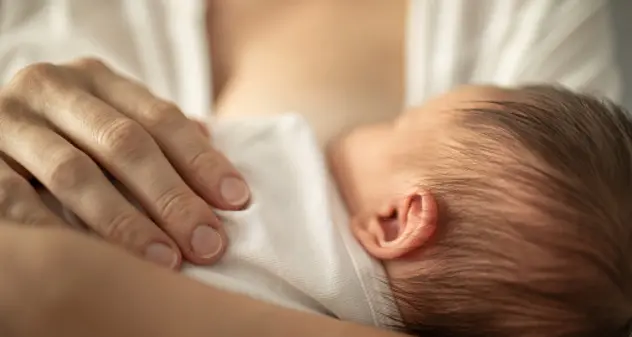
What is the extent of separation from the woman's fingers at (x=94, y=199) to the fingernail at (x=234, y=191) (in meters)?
0.07

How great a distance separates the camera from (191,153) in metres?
0.66

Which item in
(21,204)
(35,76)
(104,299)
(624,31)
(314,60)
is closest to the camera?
(104,299)

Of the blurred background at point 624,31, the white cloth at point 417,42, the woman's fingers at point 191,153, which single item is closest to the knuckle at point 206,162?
the woman's fingers at point 191,153

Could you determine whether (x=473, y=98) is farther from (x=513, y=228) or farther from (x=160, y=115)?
(x=160, y=115)

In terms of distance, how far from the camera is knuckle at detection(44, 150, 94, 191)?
1.98ft

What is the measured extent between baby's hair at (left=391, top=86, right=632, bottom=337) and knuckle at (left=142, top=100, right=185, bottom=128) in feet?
0.70

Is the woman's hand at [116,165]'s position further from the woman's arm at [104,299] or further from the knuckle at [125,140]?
the woman's arm at [104,299]

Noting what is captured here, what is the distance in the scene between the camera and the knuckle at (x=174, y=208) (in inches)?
24.4

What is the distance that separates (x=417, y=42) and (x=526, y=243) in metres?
0.43

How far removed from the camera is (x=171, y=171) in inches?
25.0

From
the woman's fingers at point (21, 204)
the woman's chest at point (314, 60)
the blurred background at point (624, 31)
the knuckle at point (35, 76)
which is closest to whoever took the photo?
the woman's fingers at point (21, 204)

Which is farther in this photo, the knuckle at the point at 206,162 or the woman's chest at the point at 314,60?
the woman's chest at the point at 314,60

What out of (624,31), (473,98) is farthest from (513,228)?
(624,31)

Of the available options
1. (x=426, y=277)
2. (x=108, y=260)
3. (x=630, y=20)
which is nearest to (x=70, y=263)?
(x=108, y=260)
